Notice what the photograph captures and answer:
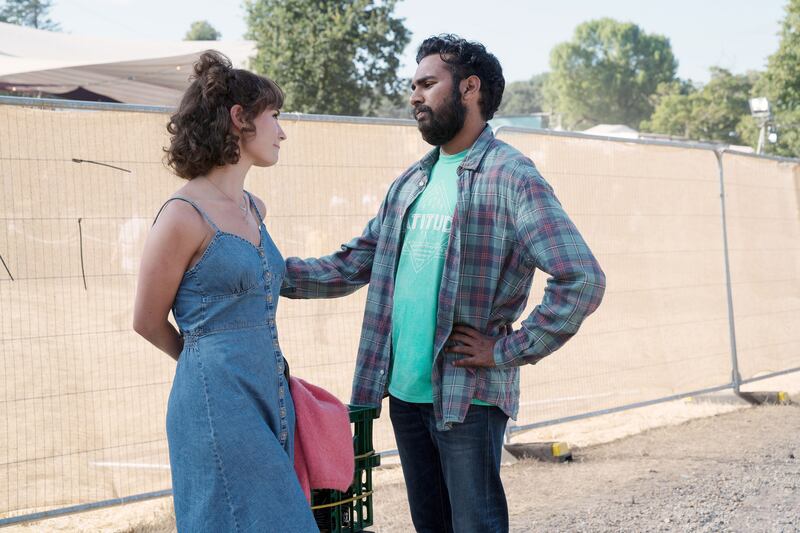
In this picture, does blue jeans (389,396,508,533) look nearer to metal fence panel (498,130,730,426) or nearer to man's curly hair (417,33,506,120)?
man's curly hair (417,33,506,120)

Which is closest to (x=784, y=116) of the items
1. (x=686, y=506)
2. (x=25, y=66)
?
(x=25, y=66)

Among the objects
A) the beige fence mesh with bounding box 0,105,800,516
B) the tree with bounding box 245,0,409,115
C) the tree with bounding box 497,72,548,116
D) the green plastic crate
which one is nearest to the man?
the green plastic crate

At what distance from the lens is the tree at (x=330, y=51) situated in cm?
3027

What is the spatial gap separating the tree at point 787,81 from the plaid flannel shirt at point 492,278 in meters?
24.4

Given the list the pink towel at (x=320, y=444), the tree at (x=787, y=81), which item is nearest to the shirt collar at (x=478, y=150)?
the pink towel at (x=320, y=444)

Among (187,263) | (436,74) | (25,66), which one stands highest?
(25,66)

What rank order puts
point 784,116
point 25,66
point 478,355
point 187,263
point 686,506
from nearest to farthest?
point 187,263 → point 478,355 → point 686,506 → point 25,66 → point 784,116

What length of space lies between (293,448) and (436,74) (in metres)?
1.38

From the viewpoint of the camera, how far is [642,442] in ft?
23.4

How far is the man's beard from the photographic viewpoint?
3123mm

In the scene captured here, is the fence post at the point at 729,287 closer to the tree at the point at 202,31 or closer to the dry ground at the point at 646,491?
the dry ground at the point at 646,491

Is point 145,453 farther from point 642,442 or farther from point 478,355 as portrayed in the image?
point 642,442

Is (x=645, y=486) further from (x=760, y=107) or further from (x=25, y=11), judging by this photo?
(x=25, y=11)

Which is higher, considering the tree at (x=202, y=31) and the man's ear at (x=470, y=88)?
the tree at (x=202, y=31)
